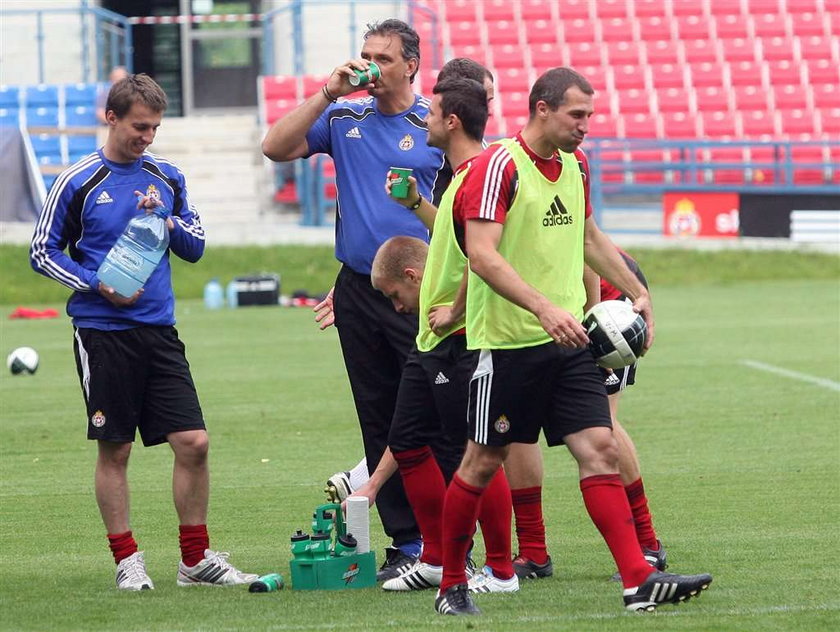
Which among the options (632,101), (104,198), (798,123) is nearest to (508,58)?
(632,101)

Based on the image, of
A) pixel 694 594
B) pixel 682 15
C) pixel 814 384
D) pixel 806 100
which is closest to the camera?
pixel 694 594

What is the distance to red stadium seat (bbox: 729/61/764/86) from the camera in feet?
106

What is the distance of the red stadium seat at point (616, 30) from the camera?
3312 centimetres

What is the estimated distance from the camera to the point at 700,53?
1294 inches

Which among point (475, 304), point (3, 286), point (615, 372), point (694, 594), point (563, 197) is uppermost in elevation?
point (563, 197)

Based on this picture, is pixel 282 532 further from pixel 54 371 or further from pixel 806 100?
pixel 806 100

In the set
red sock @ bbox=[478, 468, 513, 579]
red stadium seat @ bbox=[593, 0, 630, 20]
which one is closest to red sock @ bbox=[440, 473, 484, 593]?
red sock @ bbox=[478, 468, 513, 579]

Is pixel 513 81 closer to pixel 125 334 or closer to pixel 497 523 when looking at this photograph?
pixel 125 334

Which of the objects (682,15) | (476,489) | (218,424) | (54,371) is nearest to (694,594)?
(476,489)

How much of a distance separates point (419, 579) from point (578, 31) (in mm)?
27776

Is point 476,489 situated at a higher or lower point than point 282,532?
higher

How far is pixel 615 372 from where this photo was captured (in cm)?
699

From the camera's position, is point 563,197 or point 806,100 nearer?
point 563,197

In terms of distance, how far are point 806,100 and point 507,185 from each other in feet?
89.4
